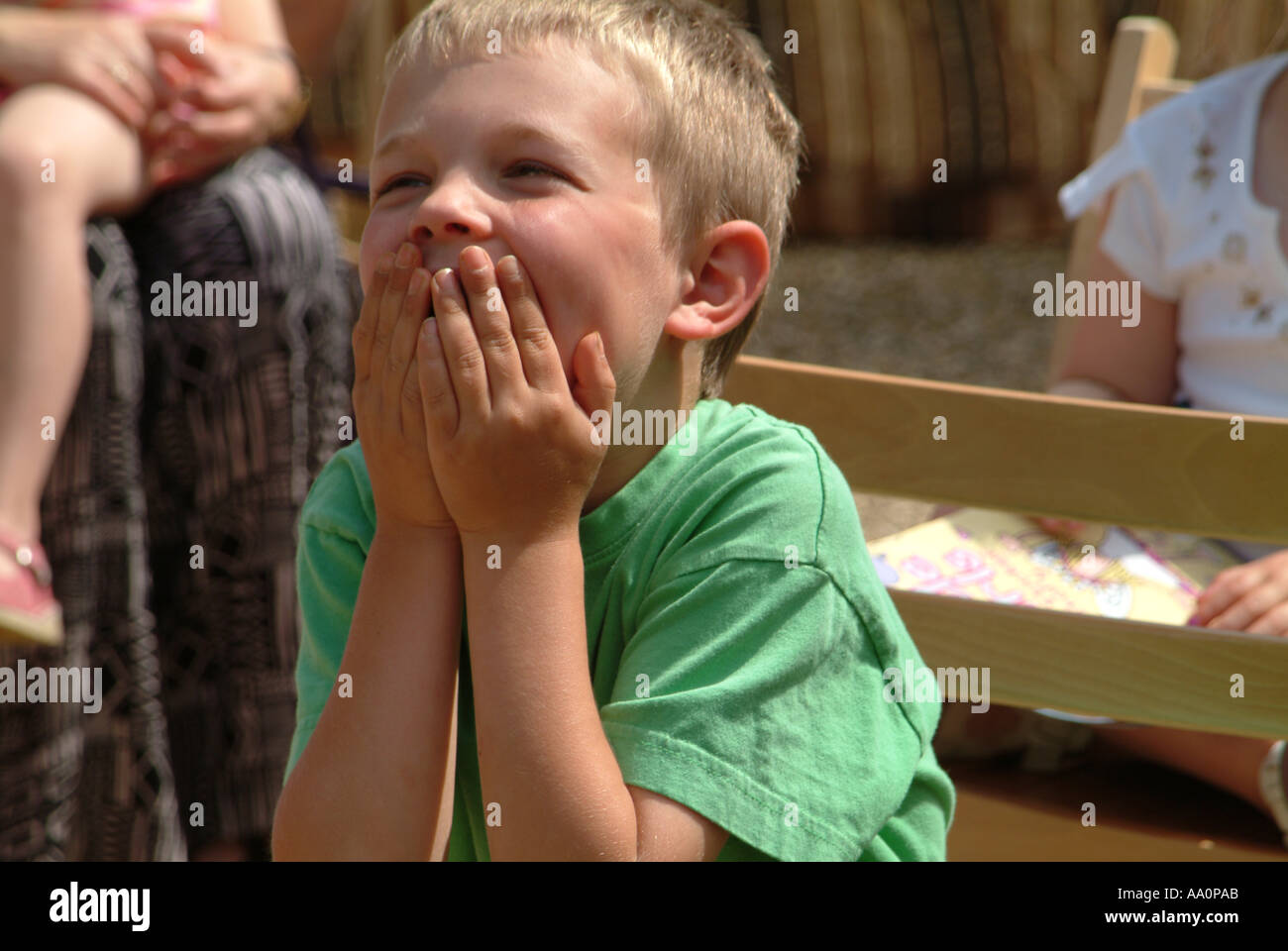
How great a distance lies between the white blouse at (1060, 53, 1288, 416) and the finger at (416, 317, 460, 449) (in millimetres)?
1295

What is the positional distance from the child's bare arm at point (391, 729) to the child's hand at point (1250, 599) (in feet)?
2.97

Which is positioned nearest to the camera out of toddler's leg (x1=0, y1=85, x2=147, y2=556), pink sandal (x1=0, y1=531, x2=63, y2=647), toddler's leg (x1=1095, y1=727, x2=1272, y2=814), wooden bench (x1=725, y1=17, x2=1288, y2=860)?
wooden bench (x1=725, y1=17, x2=1288, y2=860)

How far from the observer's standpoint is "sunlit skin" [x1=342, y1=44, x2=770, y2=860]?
965 millimetres

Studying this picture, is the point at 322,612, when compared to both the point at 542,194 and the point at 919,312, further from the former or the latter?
the point at 919,312

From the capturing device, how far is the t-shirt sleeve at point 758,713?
0.98 meters

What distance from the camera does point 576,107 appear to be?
1.05 m

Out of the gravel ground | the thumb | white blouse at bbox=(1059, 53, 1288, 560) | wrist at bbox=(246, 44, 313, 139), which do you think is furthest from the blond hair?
the gravel ground

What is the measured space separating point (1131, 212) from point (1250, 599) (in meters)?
0.78

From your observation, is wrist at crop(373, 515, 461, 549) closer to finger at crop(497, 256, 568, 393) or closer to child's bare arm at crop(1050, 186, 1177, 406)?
finger at crop(497, 256, 568, 393)

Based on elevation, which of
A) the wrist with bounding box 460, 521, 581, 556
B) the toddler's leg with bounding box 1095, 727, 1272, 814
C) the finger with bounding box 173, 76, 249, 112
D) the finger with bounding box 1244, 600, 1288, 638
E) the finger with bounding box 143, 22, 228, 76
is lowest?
the toddler's leg with bounding box 1095, 727, 1272, 814

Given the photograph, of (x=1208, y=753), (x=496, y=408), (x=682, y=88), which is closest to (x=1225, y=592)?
(x=1208, y=753)

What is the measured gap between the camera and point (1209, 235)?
2041 mm
